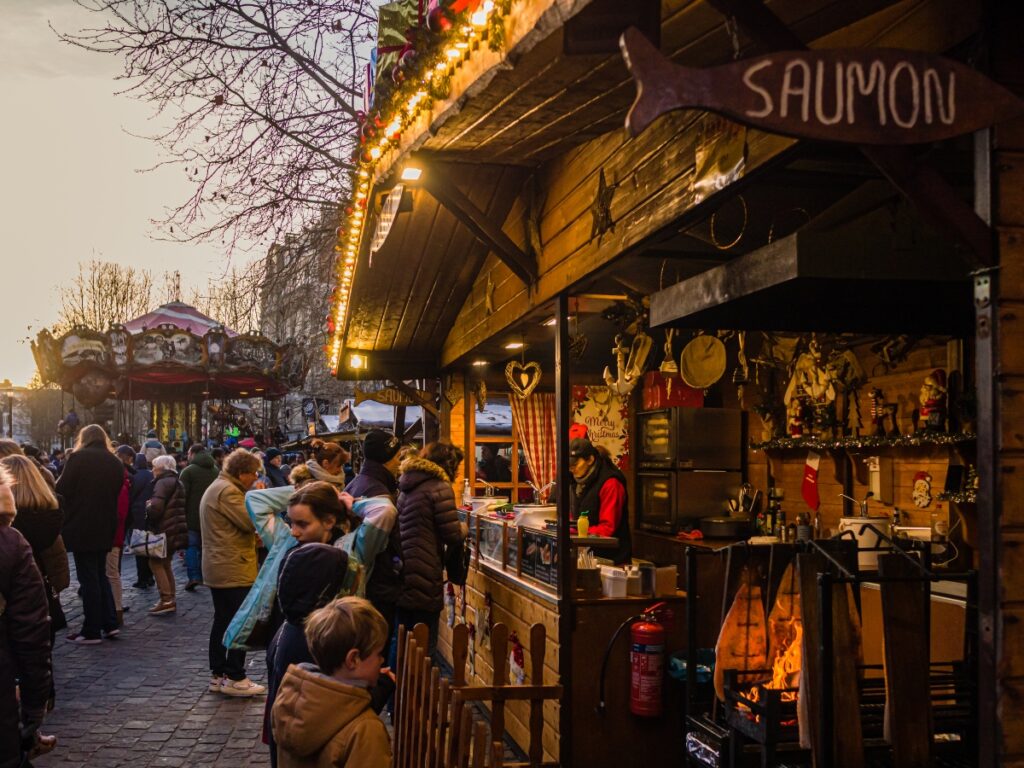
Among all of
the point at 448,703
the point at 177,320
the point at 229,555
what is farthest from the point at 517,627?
the point at 177,320

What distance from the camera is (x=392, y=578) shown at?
23.0ft

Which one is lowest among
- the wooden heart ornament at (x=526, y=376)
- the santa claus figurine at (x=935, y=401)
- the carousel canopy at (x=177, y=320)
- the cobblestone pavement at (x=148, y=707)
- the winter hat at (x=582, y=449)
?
the cobblestone pavement at (x=148, y=707)

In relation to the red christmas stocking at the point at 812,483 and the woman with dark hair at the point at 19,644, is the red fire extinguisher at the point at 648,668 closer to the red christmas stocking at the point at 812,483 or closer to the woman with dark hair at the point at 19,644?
the red christmas stocking at the point at 812,483

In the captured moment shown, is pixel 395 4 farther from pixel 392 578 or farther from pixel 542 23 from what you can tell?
pixel 392 578

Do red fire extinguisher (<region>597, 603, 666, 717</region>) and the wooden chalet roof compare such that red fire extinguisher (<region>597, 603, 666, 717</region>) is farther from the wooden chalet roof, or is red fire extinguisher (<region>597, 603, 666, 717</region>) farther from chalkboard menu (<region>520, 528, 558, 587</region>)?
the wooden chalet roof

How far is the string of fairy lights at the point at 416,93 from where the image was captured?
3578mm

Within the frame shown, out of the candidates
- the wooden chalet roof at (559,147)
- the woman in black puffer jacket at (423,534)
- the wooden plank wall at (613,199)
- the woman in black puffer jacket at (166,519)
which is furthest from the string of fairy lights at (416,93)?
the woman in black puffer jacket at (166,519)

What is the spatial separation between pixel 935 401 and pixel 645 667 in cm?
287

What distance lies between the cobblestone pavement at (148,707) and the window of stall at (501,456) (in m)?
4.10

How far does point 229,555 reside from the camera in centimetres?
820

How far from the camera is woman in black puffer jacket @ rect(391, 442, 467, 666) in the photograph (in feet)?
23.2

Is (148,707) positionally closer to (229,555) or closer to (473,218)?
(229,555)

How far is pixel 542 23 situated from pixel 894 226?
1.75 meters

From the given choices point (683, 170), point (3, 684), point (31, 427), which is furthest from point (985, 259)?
point (31, 427)
